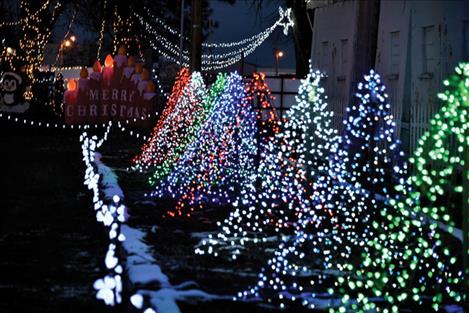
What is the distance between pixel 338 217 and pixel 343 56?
42.7ft

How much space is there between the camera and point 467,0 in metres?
16.5

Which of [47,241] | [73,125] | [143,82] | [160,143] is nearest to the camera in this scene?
[47,241]

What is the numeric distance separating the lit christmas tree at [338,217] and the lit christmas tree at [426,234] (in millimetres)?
646

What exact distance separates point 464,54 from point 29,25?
36.3m

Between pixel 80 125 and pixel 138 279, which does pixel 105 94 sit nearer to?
pixel 80 125

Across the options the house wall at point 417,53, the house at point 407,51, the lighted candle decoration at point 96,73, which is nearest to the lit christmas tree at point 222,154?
the house at point 407,51

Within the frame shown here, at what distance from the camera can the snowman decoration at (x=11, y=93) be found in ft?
140

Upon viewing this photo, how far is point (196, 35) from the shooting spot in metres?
25.6

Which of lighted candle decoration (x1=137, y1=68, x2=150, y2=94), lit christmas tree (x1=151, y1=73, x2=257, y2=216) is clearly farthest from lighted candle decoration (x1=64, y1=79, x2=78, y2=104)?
lit christmas tree (x1=151, y1=73, x2=257, y2=216)

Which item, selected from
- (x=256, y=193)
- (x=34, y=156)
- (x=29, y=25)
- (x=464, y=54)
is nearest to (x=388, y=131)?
(x=256, y=193)

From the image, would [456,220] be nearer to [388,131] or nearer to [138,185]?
[388,131]

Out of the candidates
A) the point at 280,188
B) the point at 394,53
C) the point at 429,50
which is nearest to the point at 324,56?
the point at 394,53

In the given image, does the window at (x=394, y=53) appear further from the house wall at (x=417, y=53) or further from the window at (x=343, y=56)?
the window at (x=343, y=56)

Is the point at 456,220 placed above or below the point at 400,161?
below
